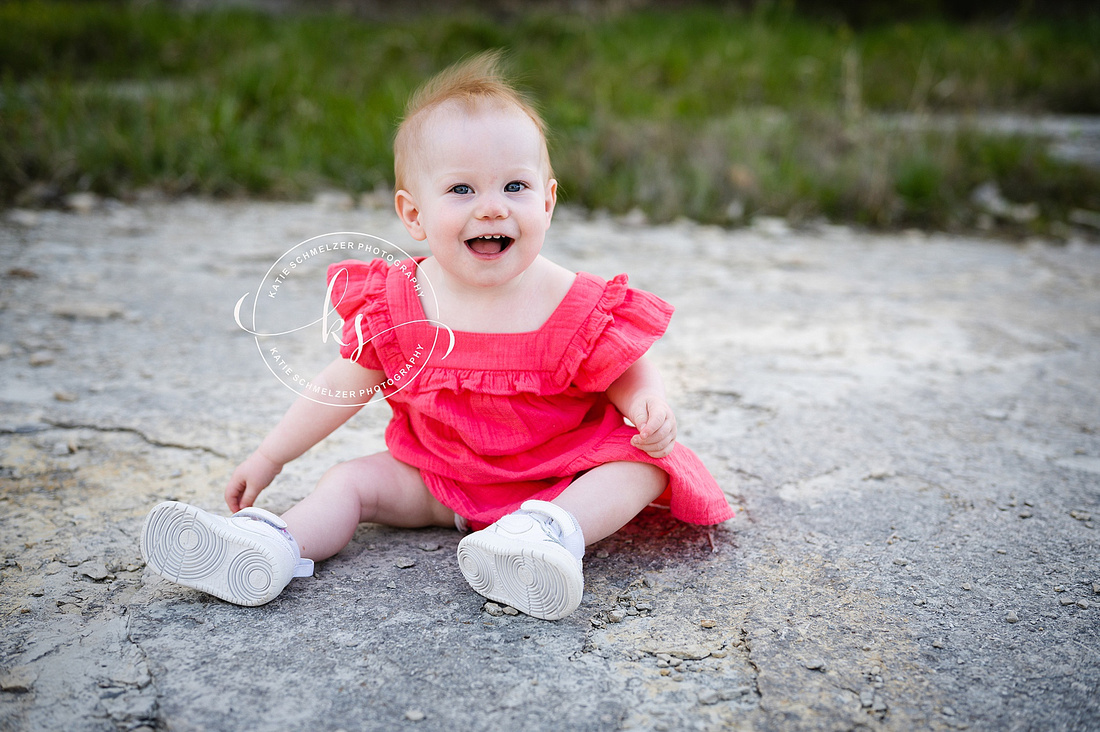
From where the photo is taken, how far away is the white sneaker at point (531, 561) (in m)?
1.14

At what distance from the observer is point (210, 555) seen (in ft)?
3.89

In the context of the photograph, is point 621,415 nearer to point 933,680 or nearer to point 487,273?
point 487,273

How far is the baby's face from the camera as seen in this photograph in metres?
1.26

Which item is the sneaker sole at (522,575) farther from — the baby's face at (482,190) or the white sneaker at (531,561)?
the baby's face at (482,190)

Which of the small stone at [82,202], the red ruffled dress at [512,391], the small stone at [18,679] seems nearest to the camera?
the small stone at [18,679]

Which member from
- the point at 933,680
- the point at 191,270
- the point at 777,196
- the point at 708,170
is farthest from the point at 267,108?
the point at 933,680

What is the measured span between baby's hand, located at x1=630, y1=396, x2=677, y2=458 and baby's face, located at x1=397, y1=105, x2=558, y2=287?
0.94 feet

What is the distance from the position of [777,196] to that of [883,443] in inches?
90.1

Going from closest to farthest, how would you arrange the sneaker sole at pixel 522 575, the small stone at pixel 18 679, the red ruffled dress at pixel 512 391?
the small stone at pixel 18 679, the sneaker sole at pixel 522 575, the red ruffled dress at pixel 512 391

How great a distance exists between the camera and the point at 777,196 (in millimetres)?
3857

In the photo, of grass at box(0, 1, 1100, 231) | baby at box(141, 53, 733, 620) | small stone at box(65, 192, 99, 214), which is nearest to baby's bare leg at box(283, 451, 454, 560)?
baby at box(141, 53, 733, 620)

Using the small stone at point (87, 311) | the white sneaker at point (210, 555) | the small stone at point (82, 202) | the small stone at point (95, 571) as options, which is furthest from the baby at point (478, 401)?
the small stone at point (82, 202)

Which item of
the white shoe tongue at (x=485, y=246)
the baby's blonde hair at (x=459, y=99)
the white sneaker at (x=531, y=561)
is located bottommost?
the white sneaker at (x=531, y=561)

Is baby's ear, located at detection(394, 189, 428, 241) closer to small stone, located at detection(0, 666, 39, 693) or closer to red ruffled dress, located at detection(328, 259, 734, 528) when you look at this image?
red ruffled dress, located at detection(328, 259, 734, 528)
